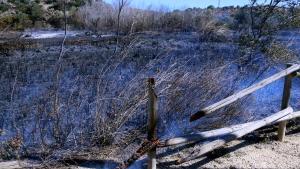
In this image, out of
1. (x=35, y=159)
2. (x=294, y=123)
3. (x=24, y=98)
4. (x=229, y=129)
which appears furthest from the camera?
(x=24, y=98)

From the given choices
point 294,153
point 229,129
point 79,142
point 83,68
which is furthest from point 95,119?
point 83,68

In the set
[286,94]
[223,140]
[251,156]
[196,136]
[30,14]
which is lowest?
[251,156]

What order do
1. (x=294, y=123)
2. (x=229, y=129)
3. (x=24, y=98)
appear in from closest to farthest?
(x=229, y=129)
(x=294, y=123)
(x=24, y=98)

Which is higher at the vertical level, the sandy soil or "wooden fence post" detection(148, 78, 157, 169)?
"wooden fence post" detection(148, 78, 157, 169)

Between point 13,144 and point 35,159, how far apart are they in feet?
1.34

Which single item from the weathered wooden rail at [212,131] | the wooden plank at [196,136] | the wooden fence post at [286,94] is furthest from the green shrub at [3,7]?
the wooden plank at [196,136]

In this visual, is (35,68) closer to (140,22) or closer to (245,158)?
(245,158)

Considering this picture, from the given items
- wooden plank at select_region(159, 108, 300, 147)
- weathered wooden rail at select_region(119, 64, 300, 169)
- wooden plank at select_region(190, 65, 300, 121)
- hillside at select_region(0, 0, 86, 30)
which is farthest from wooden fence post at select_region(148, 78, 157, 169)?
hillside at select_region(0, 0, 86, 30)

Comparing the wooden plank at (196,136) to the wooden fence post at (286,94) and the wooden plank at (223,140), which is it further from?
the wooden fence post at (286,94)

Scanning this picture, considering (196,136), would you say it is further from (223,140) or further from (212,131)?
(223,140)

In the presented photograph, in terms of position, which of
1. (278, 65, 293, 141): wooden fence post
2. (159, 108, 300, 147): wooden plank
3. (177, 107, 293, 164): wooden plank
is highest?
(278, 65, 293, 141): wooden fence post

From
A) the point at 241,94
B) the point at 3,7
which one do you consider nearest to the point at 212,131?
the point at 241,94

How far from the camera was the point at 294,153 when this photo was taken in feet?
24.5

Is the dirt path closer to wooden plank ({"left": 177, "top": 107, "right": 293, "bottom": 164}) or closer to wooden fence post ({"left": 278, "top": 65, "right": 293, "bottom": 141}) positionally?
wooden fence post ({"left": 278, "top": 65, "right": 293, "bottom": 141})
